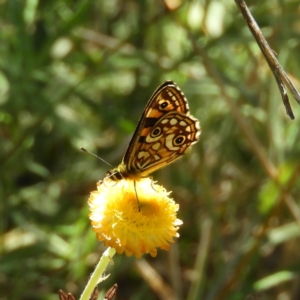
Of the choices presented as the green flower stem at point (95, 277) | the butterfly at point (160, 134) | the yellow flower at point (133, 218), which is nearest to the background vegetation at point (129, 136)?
the butterfly at point (160, 134)

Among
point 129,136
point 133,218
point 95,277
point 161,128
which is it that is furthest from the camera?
point 129,136

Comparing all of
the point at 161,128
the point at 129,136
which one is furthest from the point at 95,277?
the point at 129,136

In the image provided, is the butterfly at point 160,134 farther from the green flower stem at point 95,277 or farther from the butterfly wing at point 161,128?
the green flower stem at point 95,277

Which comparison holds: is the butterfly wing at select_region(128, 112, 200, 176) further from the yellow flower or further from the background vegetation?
the background vegetation

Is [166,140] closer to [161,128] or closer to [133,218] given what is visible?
[161,128]

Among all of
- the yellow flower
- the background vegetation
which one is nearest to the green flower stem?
the yellow flower
